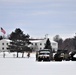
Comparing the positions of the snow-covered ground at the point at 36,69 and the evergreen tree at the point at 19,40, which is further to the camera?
the evergreen tree at the point at 19,40

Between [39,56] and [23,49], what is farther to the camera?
[23,49]

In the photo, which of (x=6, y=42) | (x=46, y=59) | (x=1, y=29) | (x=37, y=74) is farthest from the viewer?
(x=6, y=42)

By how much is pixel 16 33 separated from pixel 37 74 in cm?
8281

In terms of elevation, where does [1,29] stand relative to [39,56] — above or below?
above

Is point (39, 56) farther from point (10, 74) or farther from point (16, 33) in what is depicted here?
point (16, 33)

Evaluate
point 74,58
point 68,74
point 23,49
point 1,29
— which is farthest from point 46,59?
point 23,49

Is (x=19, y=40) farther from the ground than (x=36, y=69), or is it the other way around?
(x=19, y=40)

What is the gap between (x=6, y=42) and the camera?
196125mm

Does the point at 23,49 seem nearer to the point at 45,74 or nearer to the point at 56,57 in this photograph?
the point at 56,57

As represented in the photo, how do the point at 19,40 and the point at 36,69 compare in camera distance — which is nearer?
the point at 36,69

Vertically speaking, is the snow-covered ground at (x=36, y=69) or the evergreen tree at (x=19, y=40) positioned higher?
the evergreen tree at (x=19, y=40)

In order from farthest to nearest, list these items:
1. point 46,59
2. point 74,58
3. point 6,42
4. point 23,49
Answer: point 6,42, point 23,49, point 74,58, point 46,59

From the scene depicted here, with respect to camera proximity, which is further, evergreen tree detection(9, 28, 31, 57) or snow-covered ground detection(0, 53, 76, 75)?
evergreen tree detection(9, 28, 31, 57)

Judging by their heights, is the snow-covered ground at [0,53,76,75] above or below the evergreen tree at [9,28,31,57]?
below
